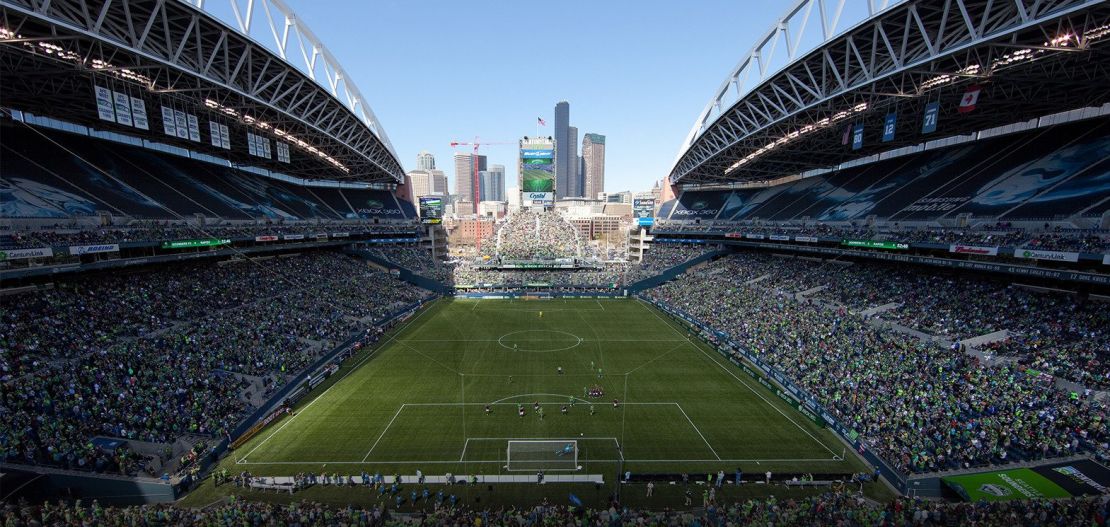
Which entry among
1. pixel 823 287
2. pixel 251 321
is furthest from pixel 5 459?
pixel 823 287

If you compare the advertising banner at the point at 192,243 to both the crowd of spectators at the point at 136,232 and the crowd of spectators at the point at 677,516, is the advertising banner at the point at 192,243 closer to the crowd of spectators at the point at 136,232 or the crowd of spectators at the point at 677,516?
the crowd of spectators at the point at 136,232


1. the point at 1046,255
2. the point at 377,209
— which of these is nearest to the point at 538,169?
the point at 377,209

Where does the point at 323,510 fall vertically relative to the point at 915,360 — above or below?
below

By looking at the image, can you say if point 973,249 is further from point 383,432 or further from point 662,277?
point 383,432

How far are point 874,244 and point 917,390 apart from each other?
17019mm

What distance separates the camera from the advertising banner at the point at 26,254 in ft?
66.3

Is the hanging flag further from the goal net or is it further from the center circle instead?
the center circle

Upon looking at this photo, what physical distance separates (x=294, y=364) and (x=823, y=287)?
41.4m

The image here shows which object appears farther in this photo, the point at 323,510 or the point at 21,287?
the point at 21,287

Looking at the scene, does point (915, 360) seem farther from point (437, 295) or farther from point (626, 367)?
point (437, 295)

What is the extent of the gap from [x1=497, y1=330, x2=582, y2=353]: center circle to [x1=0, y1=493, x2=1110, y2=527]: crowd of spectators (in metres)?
20.2

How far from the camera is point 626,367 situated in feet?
99.1

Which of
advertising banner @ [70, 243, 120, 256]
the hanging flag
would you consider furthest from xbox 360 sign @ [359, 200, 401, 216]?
the hanging flag

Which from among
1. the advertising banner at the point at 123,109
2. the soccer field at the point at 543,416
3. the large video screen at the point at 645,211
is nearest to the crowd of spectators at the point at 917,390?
the soccer field at the point at 543,416
